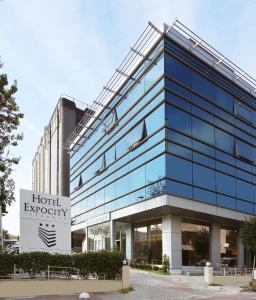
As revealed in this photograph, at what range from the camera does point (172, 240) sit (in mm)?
31203

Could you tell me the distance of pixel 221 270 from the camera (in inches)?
1218

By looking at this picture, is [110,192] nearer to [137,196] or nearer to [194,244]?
[137,196]

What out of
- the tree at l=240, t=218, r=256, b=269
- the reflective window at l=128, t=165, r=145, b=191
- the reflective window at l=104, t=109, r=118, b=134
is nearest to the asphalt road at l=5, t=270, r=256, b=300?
the tree at l=240, t=218, r=256, b=269

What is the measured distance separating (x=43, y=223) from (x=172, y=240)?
505 inches

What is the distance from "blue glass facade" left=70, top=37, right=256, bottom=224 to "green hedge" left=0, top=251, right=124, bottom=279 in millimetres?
9619

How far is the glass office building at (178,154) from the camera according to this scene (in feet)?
102

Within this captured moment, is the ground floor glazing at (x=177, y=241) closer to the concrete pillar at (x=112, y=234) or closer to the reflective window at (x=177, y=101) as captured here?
the concrete pillar at (x=112, y=234)

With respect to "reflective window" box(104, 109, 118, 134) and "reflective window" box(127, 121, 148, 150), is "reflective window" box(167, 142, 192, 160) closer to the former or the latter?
"reflective window" box(127, 121, 148, 150)

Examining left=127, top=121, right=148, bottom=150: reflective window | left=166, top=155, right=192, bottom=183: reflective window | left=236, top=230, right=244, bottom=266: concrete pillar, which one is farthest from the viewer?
left=236, top=230, right=244, bottom=266: concrete pillar

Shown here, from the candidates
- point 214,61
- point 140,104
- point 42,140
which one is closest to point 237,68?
point 214,61

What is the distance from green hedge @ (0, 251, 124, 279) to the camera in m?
18.1

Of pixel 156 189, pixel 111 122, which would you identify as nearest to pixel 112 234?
pixel 111 122

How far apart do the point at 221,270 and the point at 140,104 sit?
14019 mm

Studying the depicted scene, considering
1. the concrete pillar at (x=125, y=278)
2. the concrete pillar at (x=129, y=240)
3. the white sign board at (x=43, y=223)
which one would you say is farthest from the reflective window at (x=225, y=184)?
the white sign board at (x=43, y=223)
